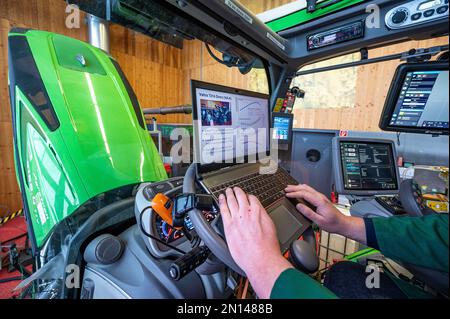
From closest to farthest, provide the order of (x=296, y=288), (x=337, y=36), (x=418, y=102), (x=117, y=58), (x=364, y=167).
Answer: (x=296, y=288)
(x=418, y=102)
(x=337, y=36)
(x=364, y=167)
(x=117, y=58)

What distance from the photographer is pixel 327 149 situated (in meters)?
2.10

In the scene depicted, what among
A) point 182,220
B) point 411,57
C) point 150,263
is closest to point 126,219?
point 150,263

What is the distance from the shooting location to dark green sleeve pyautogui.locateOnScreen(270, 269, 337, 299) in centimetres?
42

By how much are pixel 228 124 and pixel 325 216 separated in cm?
50

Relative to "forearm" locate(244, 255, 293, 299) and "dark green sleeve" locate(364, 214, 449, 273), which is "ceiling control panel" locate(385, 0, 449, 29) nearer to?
"dark green sleeve" locate(364, 214, 449, 273)

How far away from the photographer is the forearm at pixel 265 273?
459mm

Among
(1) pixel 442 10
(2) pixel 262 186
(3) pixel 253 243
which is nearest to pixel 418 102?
(1) pixel 442 10

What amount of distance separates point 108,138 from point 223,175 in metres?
0.51

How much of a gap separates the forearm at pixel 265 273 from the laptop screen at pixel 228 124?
0.34 m

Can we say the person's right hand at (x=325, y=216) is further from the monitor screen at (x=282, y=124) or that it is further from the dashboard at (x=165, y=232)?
the monitor screen at (x=282, y=124)

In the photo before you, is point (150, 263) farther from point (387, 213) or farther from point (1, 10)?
point (1, 10)

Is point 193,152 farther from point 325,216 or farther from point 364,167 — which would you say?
point 364,167

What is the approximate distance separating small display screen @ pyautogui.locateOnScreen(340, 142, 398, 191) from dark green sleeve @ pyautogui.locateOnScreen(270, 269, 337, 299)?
101cm

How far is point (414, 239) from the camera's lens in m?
0.57
